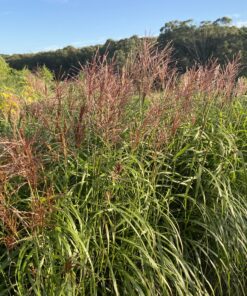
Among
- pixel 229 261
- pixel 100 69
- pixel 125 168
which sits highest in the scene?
pixel 100 69

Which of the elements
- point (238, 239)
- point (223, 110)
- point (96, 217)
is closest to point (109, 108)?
point (96, 217)

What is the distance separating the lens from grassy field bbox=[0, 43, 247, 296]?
6.81 feet

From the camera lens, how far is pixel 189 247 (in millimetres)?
2799

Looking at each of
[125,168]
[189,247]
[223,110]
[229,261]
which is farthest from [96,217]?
[223,110]

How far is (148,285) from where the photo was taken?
7.55 ft

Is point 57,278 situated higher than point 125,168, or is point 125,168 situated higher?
point 125,168

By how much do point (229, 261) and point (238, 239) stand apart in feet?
0.47

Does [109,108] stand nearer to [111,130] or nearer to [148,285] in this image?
[111,130]

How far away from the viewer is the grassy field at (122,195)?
2.07 metres

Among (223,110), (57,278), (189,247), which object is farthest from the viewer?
(223,110)

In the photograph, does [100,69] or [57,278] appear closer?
[57,278]

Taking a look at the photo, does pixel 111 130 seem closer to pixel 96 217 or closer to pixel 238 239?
pixel 96 217

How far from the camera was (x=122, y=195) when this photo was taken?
2.56 m

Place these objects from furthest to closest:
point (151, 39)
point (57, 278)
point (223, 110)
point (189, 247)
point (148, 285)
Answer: point (223, 110) → point (151, 39) → point (189, 247) → point (148, 285) → point (57, 278)
